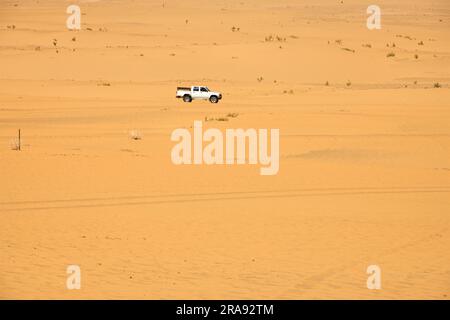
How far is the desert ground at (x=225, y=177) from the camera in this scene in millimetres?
11320

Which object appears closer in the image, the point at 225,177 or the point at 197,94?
the point at 225,177

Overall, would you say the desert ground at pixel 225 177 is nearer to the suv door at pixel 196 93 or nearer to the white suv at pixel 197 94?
the white suv at pixel 197 94

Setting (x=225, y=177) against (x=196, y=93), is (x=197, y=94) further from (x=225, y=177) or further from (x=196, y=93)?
(x=225, y=177)

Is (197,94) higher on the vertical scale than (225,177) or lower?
higher

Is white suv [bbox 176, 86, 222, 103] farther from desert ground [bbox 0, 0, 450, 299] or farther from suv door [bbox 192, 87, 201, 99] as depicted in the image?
desert ground [bbox 0, 0, 450, 299]

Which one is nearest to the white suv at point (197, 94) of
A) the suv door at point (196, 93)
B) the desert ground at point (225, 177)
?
the suv door at point (196, 93)

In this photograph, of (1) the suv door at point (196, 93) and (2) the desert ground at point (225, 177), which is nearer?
(2) the desert ground at point (225, 177)

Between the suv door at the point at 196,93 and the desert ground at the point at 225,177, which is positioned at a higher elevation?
the suv door at the point at 196,93

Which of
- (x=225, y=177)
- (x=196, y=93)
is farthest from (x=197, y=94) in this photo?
(x=225, y=177)

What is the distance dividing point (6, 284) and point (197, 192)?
7.52m

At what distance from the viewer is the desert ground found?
11.3m

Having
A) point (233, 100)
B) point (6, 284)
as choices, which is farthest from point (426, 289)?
point (233, 100)

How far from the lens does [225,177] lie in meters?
19.6
